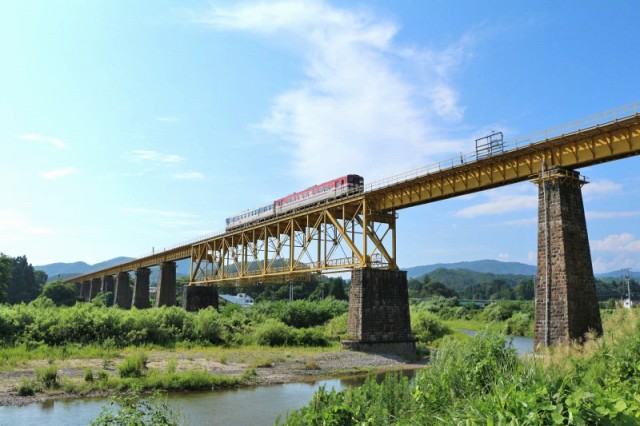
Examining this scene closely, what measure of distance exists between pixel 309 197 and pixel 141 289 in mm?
47733

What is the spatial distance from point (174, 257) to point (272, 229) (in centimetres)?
2658

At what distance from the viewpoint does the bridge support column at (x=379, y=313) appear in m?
Result: 36.8

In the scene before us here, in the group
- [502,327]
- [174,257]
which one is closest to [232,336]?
[174,257]

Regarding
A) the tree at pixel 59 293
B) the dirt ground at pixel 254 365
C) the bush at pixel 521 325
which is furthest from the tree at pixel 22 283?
the bush at pixel 521 325

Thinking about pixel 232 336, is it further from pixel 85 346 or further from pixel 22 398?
pixel 22 398

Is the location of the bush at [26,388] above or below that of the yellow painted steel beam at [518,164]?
below

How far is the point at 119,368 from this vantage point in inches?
1025

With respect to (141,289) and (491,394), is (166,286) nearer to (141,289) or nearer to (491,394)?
(141,289)

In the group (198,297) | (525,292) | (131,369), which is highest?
(525,292)

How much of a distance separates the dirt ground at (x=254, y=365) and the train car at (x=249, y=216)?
18.9 meters

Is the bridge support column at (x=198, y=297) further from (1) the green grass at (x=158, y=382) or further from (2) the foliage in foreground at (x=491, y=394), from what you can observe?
(2) the foliage in foreground at (x=491, y=394)

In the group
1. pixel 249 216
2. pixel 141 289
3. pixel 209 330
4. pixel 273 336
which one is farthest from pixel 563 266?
pixel 141 289

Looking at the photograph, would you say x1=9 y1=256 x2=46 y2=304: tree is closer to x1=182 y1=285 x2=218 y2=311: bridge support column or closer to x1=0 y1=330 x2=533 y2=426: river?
x1=182 y1=285 x2=218 y2=311: bridge support column

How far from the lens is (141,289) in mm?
80938
